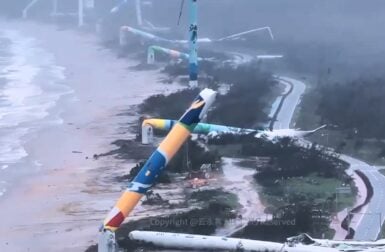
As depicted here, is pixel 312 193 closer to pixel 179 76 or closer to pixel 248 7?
pixel 179 76

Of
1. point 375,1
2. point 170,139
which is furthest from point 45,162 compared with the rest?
point 375,1

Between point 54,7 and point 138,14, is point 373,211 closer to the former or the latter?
point 138,14

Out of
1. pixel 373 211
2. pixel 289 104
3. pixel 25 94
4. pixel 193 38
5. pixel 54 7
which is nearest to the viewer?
pixel 373 211

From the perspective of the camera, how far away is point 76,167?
29062 mm

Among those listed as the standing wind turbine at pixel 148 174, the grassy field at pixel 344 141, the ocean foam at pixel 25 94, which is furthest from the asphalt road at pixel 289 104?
the standing wind turbine at pixel 148 174

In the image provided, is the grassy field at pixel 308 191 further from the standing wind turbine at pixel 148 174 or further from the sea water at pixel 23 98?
the sea water at pixel 23 98

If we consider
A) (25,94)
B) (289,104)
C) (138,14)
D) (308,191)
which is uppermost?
(308,191)

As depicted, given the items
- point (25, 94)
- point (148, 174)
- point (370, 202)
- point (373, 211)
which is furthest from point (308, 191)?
point (25, 94)

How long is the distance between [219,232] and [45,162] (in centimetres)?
1086

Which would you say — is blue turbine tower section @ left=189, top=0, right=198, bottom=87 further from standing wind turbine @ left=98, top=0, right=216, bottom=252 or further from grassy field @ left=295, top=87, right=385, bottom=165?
standing wind turbine @ left=98, top=0, right=216, bottom=252

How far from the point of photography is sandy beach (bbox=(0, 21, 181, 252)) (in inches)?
880

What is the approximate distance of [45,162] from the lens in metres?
30.2

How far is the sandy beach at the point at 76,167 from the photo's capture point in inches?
880

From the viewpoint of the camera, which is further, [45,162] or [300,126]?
[300,126]
